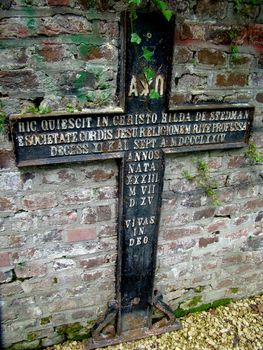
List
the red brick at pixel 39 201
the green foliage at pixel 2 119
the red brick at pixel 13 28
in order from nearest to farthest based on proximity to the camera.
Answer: the red brick at pixel 13 28 < the green foliage at pixel 2 119 < the red brick at pixel 39 201

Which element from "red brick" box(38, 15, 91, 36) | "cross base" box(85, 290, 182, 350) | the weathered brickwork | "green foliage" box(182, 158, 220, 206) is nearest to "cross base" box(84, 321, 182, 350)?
"cross base" box(85, 290, 182, 350)

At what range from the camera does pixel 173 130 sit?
1906 mm

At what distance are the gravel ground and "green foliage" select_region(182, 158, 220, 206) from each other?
0.94m

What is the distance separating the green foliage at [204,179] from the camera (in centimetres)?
210

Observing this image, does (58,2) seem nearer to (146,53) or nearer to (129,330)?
(146,53)

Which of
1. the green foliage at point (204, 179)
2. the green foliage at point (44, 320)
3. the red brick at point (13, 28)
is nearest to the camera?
the red brick at point (13, 28)

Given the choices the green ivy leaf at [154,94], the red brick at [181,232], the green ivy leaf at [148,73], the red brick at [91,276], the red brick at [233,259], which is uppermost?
the green ivy leaf at [148,73]

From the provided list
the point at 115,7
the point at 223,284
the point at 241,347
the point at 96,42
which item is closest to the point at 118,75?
the point at 96,42

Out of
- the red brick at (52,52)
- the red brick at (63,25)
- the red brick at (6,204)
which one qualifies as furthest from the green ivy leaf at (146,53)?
the red brick at (6,204)

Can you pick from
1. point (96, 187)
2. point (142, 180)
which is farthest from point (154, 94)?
point (96, 187)

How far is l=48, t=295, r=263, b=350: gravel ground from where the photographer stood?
7.68 feet

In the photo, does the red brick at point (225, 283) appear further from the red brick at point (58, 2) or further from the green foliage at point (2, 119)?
the red brick at point (58, 2)

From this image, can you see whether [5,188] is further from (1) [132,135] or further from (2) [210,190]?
(2) [210,190]

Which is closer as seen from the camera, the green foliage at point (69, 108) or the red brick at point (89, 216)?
the green foliage at point (69, 108)
